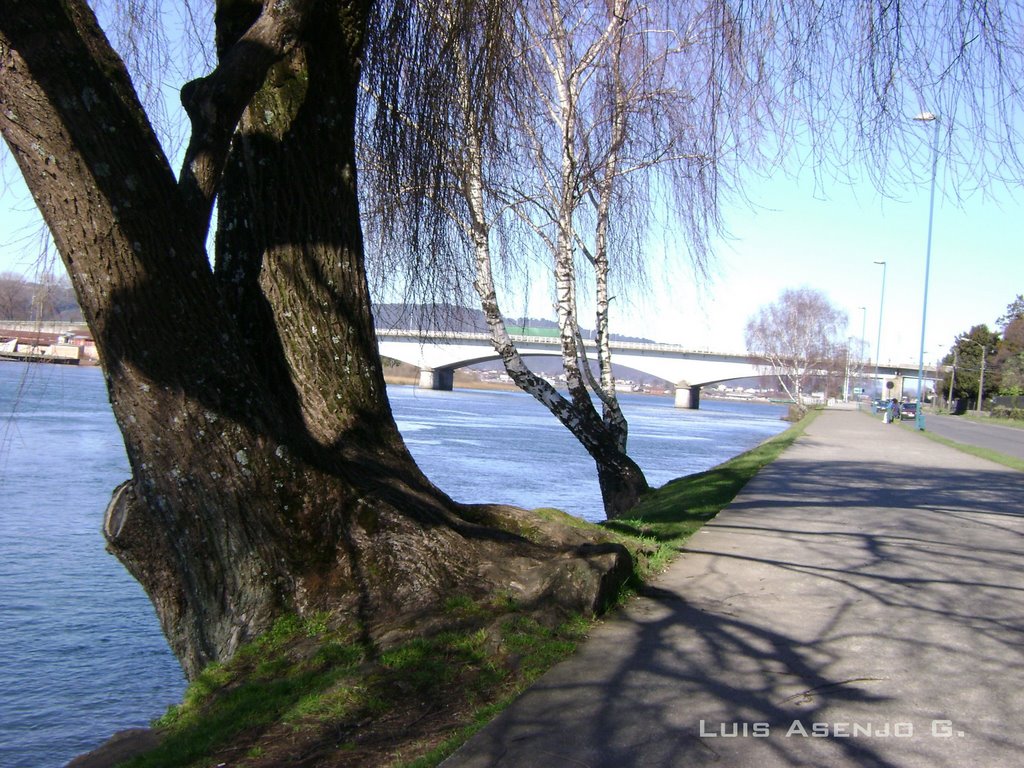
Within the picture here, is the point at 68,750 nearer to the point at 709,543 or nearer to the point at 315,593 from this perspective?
the point at 315,593

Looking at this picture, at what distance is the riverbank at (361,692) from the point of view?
3910mm

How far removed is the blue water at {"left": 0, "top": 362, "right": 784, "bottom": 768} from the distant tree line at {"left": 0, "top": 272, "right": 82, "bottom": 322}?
40 cm

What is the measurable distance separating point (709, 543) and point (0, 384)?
35.3m

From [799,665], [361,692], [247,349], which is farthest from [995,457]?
[361,692]

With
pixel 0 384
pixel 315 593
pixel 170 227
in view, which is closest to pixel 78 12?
pixel 170 227

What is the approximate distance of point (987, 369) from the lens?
77.9 metres

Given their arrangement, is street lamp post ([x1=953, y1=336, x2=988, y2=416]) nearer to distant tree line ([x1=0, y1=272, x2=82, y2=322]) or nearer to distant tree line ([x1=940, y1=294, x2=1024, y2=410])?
distant tree line ([x1=940, y1=294, x2=1024, y2=410])

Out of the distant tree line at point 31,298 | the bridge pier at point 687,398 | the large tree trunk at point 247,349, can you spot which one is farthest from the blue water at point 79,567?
the bridge pier at point 687,398

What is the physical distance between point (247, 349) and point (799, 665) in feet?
10.3

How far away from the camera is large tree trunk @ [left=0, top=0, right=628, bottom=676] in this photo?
14.1 ft

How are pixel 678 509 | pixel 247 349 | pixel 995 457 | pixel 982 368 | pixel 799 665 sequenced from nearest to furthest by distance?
1. pixel 799 665
2. pixel 247 349
3. pixel 678 509
4. pixel 995 457
5. pixel 982 368

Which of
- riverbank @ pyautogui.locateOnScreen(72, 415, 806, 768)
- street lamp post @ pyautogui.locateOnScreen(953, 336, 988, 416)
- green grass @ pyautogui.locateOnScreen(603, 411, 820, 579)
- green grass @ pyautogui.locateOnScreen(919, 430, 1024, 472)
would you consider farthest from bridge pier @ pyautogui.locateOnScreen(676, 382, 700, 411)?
riverbank @ pyautogui.locateOnScreen(72, 415, 806, 768)

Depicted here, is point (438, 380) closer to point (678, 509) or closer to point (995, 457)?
point (995, 457)

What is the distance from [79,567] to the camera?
1098 cm
